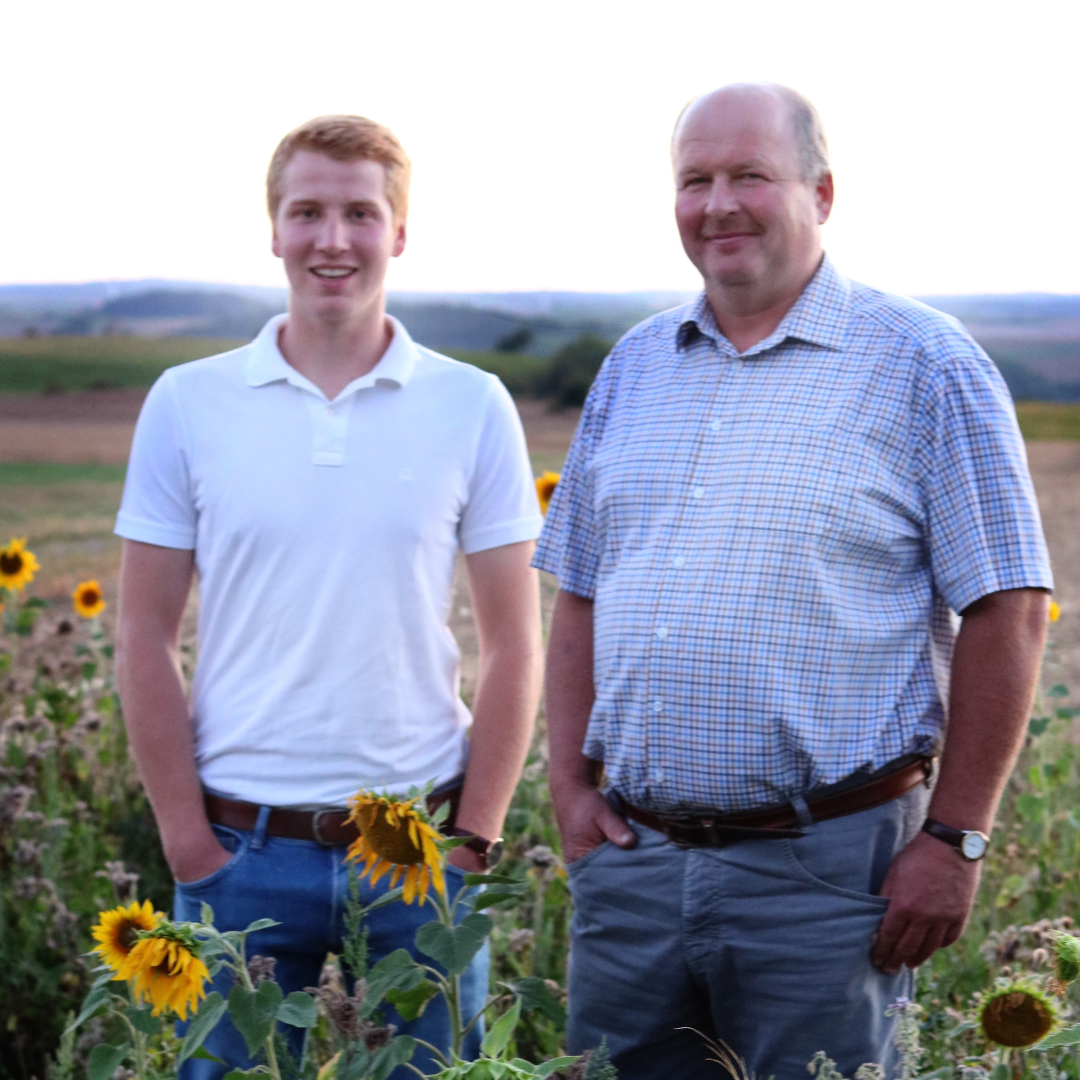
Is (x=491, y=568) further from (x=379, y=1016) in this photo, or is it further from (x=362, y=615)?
(x=379, y=1016)

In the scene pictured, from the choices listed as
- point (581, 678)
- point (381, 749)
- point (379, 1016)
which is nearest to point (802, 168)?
point (581, 678)

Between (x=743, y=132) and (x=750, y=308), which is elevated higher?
(x=743, y=132)


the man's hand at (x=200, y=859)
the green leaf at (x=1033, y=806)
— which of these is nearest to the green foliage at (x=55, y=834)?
the man's hand at (x=200, y=859)

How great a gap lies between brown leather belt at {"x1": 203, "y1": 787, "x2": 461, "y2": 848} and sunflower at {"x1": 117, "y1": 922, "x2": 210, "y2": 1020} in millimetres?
726

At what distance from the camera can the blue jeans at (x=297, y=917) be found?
2.17m

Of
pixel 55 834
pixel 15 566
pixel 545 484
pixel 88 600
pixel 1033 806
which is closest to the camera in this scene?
pixel 55 834

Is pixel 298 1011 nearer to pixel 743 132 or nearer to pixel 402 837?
pixel 402 837

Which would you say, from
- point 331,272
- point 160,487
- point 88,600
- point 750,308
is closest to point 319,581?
point 160,487

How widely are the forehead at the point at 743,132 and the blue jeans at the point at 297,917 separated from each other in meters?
1.34

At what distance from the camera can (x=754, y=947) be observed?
2.07 m

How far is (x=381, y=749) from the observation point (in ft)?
7.40

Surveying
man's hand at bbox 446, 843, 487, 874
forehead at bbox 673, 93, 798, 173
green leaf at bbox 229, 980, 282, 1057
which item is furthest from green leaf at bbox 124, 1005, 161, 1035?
forehead at bbox 673, 93, 798, 173

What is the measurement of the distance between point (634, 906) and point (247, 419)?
112 cm

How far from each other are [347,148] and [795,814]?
142 cm
